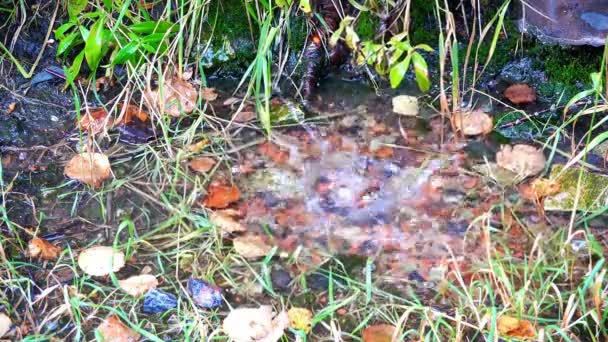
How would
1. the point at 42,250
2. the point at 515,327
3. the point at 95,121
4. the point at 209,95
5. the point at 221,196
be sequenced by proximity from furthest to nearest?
the point at 209,95, the point at 95,121, the point at 221,196, the point at 42,250, the point at 515,327

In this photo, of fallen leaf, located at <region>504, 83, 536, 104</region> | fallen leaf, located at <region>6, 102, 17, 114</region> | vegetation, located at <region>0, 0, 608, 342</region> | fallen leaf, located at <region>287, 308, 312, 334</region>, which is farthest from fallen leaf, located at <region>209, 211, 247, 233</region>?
fallen leaf, located at <region>504, 83, 536, 104</region>

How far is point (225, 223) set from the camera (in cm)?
191

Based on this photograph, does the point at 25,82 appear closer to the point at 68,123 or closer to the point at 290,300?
the point at 68,123

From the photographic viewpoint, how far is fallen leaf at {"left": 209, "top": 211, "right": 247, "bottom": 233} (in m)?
1.90

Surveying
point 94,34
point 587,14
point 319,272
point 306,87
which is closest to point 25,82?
point 94,34

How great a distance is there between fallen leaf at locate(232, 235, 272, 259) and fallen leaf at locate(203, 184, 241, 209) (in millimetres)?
153

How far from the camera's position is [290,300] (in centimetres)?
172

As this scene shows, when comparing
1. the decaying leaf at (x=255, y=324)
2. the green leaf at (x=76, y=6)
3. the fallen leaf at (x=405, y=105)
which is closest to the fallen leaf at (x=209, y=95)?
the green leaf at (x=76, y=6)

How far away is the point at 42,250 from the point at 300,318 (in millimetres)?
774

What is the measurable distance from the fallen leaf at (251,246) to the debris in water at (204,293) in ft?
0.46

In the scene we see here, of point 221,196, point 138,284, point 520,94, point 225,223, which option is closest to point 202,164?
point 221,196

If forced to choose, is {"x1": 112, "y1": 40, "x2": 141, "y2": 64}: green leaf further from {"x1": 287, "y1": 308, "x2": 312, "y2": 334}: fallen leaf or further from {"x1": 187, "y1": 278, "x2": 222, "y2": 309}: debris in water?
{"x1": 287, "y1": 308, "x2": 312, "y2": 334}: fallen leaf

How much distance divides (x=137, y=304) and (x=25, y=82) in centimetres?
116

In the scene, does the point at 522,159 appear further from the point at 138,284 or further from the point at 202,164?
the point at 138,284
